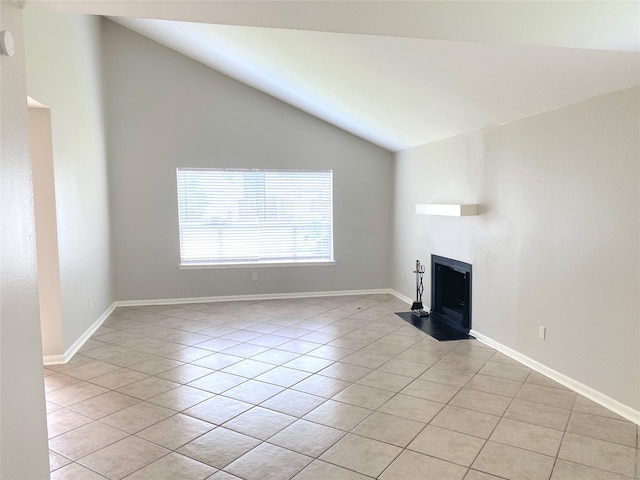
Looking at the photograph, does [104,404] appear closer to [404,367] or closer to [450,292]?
[404,367]

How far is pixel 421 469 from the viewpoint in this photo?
2.30 meters

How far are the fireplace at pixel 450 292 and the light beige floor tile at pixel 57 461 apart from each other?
3.86 metres

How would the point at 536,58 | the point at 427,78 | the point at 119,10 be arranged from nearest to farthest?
1. the point at 119,10
2. the point at 536,58
3. the point at 427,78

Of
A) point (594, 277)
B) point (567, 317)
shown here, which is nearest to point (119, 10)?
point (594, 277)

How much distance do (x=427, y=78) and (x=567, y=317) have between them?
2.25 metres

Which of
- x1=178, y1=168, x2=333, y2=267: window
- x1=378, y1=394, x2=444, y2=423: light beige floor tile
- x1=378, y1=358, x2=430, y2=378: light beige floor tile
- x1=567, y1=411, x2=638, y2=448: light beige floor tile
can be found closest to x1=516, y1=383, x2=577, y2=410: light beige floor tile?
x1=567, y1=411, x2=638, y2=448: light beige floor tile

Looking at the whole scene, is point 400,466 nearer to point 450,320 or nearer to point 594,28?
point 594,28

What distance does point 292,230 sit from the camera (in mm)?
6648

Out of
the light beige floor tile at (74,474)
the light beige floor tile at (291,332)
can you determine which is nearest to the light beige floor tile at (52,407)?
the light beige floor tile at (74,474)

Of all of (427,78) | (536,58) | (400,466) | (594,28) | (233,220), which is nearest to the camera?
(594,28)

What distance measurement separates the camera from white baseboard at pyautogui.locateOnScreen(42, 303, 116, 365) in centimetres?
386

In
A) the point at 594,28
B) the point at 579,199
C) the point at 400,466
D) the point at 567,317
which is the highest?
the point at 594,28

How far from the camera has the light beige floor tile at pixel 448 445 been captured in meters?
2.41

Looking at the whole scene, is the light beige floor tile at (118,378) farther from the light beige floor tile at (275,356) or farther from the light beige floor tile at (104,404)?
the light beige floor tile at (275,356)
